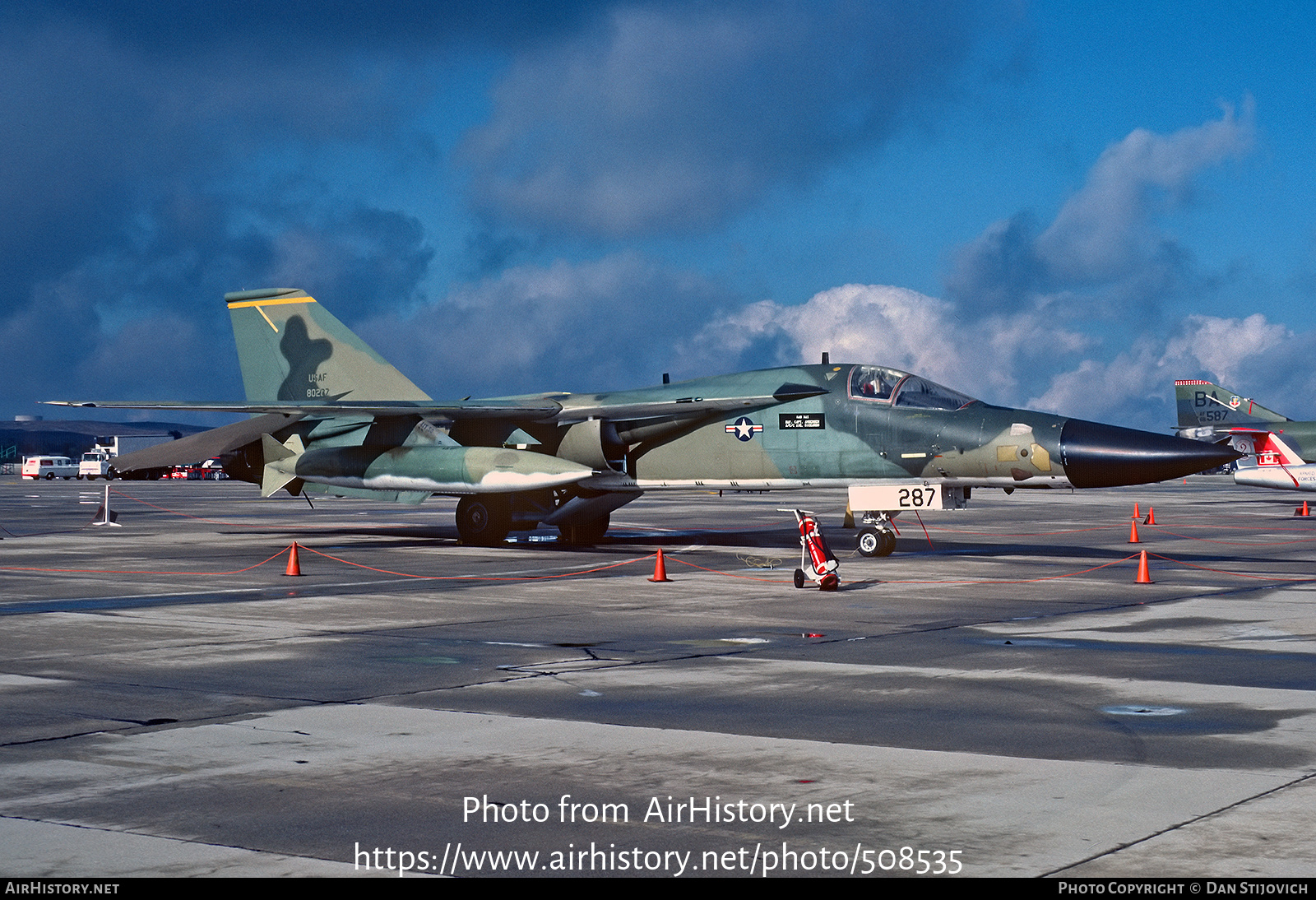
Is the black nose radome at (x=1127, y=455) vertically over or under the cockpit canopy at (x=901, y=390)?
under

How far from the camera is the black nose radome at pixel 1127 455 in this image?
1748 centimetres

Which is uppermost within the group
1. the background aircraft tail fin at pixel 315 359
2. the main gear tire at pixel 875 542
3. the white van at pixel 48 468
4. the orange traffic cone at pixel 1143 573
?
the white van at pixel 48 468

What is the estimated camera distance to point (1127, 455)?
1784 centimetres

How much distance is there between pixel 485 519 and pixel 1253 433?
28992 millimetres

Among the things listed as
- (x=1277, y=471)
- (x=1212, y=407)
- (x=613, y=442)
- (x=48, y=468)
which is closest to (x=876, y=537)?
(x=613, y=442)

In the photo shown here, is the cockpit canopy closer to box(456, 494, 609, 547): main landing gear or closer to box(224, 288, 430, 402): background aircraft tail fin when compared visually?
box(456, 494, 609, 547): main landing gear

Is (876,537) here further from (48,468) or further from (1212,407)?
(48,468)

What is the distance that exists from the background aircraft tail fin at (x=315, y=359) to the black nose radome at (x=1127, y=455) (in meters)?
12.8

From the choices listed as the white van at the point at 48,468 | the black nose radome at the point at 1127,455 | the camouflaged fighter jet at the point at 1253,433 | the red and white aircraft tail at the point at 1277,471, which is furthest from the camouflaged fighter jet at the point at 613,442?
the white van at the point at 48,468

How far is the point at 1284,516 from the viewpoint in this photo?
36.1 metres

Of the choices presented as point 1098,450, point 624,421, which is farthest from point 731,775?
point 624,421

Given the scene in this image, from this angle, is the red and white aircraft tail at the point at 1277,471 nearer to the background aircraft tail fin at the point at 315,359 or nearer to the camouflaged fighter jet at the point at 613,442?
the camouflaged fighter jet at the point at 613,442

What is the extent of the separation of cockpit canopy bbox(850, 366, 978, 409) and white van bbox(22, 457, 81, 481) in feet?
268
